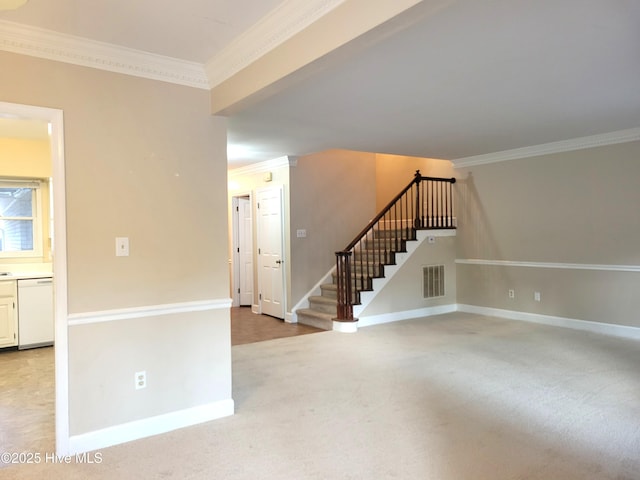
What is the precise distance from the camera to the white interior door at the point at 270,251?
252 inches

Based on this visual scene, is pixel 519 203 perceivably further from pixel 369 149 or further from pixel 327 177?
pixel 327 177

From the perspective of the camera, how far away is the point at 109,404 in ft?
8.59

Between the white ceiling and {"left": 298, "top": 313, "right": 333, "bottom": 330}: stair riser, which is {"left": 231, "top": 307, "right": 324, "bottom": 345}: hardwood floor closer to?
{"left": 298, "top": 313, "right": 333, "bottom": 330}: stair riser

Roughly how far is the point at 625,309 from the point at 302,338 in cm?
386

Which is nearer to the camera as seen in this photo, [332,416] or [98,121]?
→ [98,121]

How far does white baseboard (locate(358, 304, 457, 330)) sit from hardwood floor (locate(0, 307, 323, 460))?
0.68 m

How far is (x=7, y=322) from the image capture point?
186 inches

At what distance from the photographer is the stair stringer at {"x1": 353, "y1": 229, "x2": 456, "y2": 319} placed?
5.82 meters

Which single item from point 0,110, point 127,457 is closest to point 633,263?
point 127,457

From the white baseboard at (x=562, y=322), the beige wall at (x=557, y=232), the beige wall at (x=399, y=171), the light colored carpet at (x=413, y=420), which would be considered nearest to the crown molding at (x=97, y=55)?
the light colored carpet at (x=413, y=420)

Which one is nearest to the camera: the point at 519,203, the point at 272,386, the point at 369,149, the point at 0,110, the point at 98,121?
the point at 0,110

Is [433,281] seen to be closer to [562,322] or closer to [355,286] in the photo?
[355,286]

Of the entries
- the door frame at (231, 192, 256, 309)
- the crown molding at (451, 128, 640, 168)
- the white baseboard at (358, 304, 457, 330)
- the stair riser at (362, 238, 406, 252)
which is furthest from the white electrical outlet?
the crown molding at (451, 128, 640, 168)

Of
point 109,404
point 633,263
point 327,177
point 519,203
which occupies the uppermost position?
point 327,177
